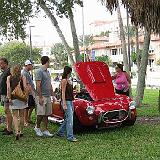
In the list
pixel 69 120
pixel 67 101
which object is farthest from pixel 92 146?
pixel 67 101

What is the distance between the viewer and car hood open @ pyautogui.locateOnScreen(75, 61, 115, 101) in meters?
10.1

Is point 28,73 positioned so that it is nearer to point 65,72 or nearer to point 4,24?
point 65,72

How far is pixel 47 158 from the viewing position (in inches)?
278

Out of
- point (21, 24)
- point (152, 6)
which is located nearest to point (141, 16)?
point (152, 6)

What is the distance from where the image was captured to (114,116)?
945cm

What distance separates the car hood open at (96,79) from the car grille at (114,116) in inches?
24.8

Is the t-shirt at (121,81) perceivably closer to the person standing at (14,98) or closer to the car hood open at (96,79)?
the car hood open at (96,79)

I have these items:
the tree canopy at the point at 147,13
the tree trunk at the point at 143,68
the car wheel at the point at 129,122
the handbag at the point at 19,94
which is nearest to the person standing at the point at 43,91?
the handbag at the point at 19,94

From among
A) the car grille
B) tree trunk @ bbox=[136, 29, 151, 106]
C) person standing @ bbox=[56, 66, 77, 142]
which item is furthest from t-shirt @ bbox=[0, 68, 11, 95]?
tree trunk @ bbox=[136, 29, 151, 106]

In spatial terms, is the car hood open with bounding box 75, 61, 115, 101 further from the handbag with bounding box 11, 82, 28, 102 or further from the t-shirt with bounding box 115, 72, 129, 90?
the handbag with bounding box 11, 82, 28, 102

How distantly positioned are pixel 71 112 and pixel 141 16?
4.11 metres

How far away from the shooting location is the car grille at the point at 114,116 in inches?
366

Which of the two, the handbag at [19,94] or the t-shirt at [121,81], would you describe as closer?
the handbag at [19,94]

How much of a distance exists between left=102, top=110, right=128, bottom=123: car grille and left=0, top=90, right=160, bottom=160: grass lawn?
0.29 m
